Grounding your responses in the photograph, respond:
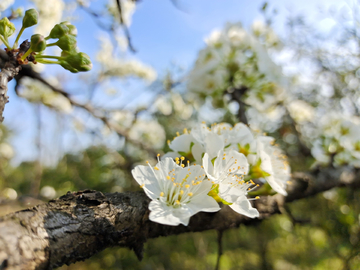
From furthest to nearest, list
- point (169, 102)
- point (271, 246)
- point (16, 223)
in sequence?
point (271, 246)
point (169, 102)
point (16, 223)

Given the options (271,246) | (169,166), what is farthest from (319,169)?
(271,246)

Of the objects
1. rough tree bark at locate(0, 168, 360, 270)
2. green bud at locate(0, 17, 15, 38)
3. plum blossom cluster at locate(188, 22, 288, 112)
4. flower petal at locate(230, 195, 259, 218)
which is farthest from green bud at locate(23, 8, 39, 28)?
plum blossom cluster at locate(188, 22, 288, 112)

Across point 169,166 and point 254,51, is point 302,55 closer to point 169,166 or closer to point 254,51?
point 254,51

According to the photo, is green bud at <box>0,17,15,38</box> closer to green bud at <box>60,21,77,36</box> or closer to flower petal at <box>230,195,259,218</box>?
green bud at <box>60,21,77,36</box>

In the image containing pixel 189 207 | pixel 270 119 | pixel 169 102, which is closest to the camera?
pixel 189 207

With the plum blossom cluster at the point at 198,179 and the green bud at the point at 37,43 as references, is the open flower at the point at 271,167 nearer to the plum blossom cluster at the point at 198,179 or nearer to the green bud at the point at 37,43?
the plum blossom cluster at the point at 198,179

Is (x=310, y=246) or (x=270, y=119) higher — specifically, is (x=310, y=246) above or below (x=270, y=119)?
A: below

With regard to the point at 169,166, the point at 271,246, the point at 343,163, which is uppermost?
the point at 169,166

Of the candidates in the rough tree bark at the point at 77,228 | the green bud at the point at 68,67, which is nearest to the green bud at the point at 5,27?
the green bud at the point at 68,67
